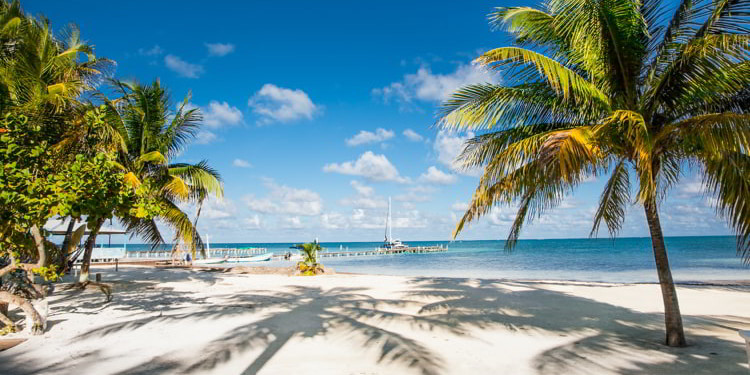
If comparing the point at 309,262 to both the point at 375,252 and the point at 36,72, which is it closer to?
the point at 36,72

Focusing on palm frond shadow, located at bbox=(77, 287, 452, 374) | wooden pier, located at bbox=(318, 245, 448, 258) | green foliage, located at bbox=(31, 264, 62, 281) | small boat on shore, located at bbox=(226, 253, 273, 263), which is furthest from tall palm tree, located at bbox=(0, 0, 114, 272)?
wooden pier, located at bbox=(318, 245, 448, 258)

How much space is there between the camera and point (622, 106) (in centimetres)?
517

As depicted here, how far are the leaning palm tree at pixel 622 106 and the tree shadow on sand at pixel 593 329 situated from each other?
0.59 m

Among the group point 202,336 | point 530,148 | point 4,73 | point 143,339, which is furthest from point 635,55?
point 4,73

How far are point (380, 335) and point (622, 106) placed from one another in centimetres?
467

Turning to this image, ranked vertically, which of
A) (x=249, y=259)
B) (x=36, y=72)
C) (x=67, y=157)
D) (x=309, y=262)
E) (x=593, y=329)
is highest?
(x=36, y=72)

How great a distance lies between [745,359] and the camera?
15.1ft

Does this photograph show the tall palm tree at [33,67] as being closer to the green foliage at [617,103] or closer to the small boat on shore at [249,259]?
the green foliage at [617,103]

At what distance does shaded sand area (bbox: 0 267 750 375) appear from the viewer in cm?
457

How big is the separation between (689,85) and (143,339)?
805 centimetres

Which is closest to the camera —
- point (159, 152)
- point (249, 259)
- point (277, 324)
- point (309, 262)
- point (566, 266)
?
point (277, 324)

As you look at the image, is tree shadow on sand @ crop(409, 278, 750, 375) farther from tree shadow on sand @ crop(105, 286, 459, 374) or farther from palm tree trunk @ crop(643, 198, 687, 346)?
tree shadow on sand @ crop(105, 286, 459, 374)

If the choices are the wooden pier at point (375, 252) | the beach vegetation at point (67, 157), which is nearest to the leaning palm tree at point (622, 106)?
the beach vegetation at point (67, 157)

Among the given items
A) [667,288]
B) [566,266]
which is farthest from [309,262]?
[566,266]
